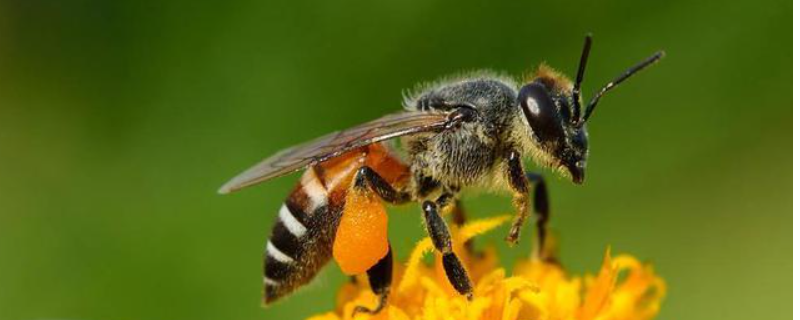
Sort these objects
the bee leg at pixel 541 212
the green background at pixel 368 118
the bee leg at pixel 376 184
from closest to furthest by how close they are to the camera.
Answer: the bee leg at pixel 376 184
the bee leg at pixel 541 212
the green background at pixel 368 118

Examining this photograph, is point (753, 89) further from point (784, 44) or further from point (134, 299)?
point (134, 299)

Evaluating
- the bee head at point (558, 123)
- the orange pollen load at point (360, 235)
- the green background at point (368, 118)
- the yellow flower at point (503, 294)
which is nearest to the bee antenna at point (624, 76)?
the bee head at point (558, 123)

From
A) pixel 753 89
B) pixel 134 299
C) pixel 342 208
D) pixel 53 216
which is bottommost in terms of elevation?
pixel 342 208

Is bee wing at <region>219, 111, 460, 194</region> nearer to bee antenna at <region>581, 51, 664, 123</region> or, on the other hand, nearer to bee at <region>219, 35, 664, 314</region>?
bee at <region>219, 35, 664, 314</region>

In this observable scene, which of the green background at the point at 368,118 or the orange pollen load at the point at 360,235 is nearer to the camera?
the orange pollen load at the point at 360,235

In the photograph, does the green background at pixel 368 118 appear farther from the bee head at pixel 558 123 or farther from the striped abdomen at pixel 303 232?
the bee head at pixel 558 123

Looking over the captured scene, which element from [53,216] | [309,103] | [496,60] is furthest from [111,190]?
[496,60]
